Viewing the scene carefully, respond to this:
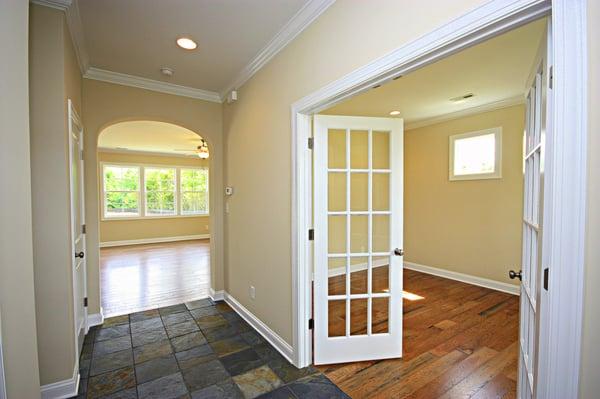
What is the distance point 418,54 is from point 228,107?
269 centimetres

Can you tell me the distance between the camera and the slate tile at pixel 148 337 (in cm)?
263

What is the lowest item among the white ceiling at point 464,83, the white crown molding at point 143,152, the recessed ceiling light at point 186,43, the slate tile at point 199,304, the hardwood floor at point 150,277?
the hardwood floor at point 150,277

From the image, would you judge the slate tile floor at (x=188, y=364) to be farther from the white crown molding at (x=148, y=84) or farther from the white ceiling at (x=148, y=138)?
the white ceiling at (x=148, y=138)

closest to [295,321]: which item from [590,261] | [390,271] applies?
[390,271]

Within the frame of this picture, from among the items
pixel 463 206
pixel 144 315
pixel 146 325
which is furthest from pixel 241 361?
pixel 463 206

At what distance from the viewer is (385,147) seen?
2.30 m

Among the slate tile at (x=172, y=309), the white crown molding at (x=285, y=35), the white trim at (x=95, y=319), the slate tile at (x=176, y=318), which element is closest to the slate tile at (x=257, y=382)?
the slate tile at (x=176, y=318)

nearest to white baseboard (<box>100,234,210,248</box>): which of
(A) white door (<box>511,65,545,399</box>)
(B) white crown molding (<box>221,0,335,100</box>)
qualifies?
(B) white crown molding (<box>221,0,335,100</box>)

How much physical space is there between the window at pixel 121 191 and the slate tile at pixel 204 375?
282 inches

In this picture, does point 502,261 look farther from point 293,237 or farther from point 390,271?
point 293,237

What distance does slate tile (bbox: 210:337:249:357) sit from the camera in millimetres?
2484

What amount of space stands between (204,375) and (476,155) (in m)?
4.55

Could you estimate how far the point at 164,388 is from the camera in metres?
2.00

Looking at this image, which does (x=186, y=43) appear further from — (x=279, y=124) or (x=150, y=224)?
(x=150, y=224)
